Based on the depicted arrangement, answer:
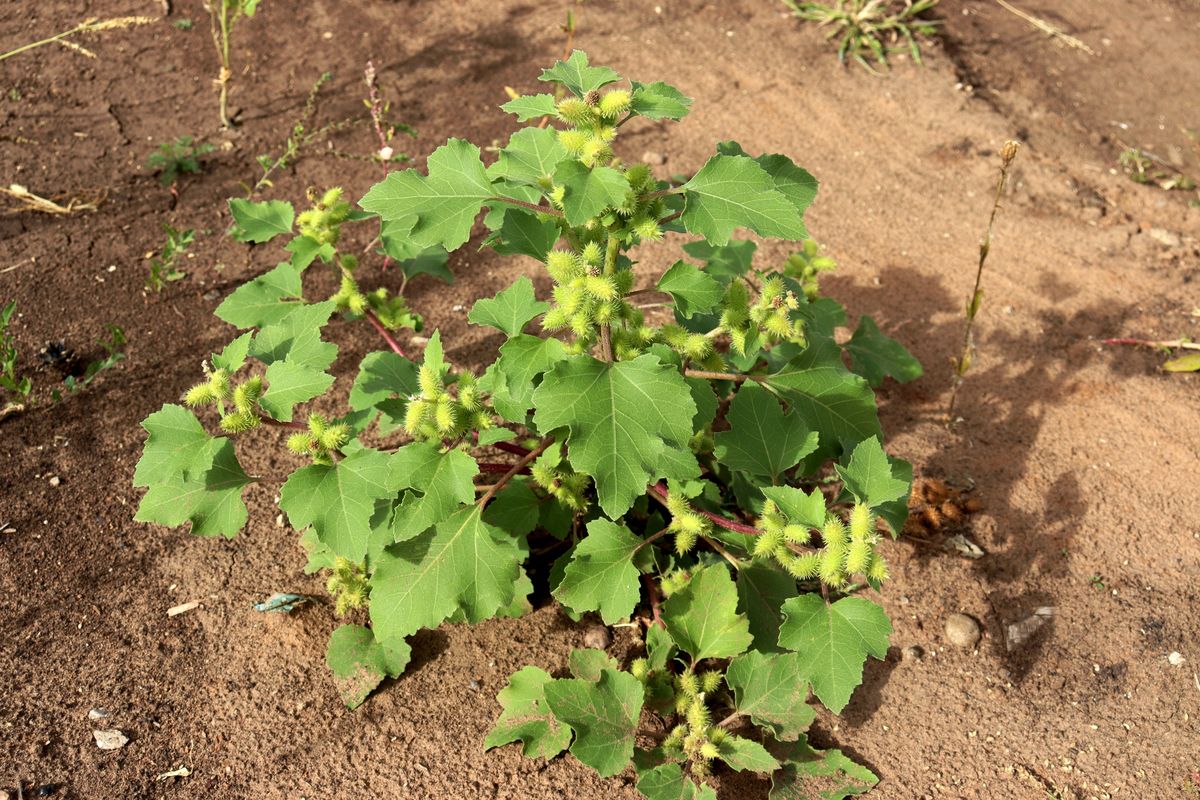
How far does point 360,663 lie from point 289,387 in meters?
0.99

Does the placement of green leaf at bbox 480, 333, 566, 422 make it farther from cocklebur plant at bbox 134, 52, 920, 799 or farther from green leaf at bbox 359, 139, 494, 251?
green leaf at bbox 359, 139, 494, 251

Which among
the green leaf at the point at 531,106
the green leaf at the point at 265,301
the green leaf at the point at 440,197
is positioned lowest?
the green leaf at the point at 265,301

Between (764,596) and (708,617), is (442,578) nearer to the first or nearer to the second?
(708,617)

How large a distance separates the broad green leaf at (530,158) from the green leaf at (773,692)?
4.97ft

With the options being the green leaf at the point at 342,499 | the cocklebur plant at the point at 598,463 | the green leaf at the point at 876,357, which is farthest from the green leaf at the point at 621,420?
the green leaf at the point at 876,357

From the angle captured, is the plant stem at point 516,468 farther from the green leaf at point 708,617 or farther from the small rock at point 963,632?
the small rock at point 963,632

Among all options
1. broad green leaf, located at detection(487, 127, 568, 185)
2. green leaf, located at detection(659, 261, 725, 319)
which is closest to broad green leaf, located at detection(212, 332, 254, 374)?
broad green leaf, located at detection(487, 127, 568, 185)

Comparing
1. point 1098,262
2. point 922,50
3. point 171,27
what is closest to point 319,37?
point 171,27

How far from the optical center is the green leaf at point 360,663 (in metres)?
2.87

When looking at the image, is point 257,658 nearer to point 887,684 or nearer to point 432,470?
point 432,470

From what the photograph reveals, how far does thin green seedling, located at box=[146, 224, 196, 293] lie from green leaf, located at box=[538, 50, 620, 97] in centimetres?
255

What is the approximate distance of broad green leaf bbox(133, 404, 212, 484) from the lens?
7.75 ft

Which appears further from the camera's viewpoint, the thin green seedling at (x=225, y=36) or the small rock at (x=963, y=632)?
the thin green seedling at (x=225, y=36)

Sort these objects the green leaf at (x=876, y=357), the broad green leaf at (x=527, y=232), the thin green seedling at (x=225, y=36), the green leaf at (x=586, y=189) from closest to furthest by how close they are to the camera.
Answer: the green leaf at (x=586, y=189), the broad green leaf at (x=527, y=232), the green leaf at (x=876, y=357), the thin green seedling at (x=225, y=36)
